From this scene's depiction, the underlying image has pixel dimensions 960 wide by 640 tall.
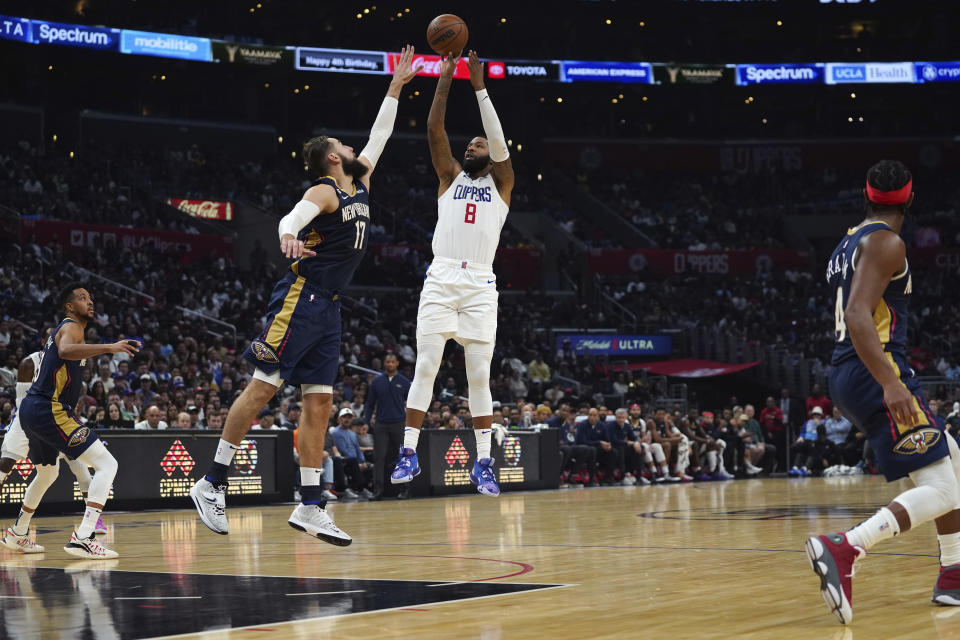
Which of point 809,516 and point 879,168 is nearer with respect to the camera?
point 879,168

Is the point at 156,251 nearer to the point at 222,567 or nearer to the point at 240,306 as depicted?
the point at 240,306

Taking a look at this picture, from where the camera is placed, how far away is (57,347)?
879cm

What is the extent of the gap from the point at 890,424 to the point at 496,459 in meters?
12.5

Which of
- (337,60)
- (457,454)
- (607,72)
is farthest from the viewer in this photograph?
→ (607,72)

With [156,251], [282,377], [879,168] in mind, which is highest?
[156,251]

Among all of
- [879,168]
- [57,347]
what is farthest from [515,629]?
[57,347]

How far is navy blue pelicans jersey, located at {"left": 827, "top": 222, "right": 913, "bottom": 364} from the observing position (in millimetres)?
5234

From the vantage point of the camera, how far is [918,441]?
16.5 feet

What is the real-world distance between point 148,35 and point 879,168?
31852 mm

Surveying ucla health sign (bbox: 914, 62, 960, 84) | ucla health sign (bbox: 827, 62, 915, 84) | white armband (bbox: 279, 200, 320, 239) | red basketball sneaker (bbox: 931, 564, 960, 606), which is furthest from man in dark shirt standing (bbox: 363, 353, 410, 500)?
ucla health sign (bbox: 914, 62, 960, 84)

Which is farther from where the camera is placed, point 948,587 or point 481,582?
point 481,582

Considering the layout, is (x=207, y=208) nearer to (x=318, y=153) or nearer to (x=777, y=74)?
(x=777, y=74)

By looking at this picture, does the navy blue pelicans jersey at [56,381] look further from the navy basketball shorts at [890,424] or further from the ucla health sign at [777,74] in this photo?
the ucla health sign at [777,74]

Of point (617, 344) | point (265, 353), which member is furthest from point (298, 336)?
point (617, 344)
